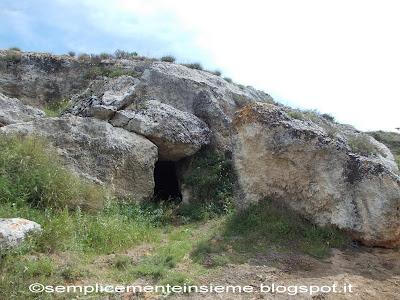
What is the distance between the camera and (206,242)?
9.02 meters

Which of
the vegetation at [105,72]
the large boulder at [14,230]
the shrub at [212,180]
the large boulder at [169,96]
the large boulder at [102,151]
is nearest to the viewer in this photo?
the large boulder at [14,230]

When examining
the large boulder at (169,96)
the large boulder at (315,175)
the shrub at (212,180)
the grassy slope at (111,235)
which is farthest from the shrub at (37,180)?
the large boulder at (315,175)

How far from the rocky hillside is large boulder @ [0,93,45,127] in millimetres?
29

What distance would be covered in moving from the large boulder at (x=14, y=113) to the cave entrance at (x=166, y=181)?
3.74m

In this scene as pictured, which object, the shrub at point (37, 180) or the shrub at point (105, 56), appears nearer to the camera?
the shrub at point (37, 180)

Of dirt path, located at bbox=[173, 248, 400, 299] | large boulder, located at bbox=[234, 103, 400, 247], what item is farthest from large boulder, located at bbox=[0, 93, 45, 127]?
dirt path, located at bbox=[173, 248, 400, 299]

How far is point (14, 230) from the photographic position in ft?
23.0

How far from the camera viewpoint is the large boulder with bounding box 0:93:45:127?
1176 cm

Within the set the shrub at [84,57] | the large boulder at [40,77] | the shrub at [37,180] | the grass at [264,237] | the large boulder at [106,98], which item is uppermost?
the shrub at [84,57]

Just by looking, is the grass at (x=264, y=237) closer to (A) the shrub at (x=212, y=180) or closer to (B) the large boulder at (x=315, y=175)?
(B) the large boulder at (x=315, y=175)

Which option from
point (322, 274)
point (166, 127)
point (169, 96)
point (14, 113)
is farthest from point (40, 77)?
point (322, 274)

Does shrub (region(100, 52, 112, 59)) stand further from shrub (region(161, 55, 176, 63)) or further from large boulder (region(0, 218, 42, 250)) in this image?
large boulder (region(0, 218, 42, 250))

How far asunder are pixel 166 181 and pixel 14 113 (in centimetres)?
467

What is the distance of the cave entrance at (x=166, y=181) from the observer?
13312mm
